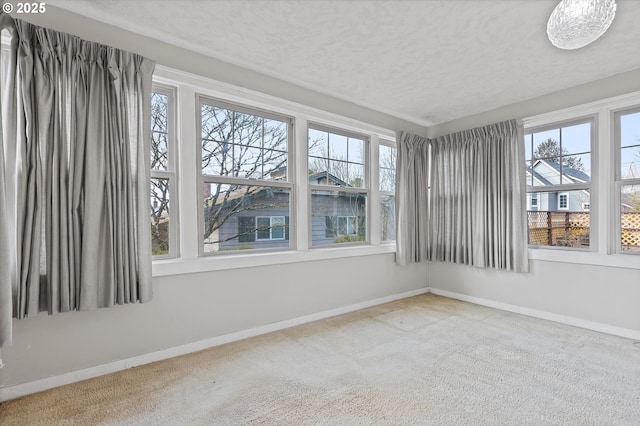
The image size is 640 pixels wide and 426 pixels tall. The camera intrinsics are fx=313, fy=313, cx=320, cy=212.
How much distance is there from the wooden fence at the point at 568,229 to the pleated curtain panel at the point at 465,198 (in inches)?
7.9

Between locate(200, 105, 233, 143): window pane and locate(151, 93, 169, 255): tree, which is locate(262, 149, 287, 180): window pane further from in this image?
locate(151, 93, 169, 255): tree

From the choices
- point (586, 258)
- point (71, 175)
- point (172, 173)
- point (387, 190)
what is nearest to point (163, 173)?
point (172, 173)

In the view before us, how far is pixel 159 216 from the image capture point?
102 inches

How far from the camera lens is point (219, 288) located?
9.09 ft

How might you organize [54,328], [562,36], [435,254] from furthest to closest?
[435,254] < [54,328] < [562,36]

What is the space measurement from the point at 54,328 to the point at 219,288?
3.67 ft

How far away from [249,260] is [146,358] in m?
1.09

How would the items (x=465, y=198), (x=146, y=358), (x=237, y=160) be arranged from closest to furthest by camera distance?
(x=146, y=358), (x=237, y=160), (x=465, y=198)

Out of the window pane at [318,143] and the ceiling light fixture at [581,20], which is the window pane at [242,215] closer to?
the window pane at [318,143]

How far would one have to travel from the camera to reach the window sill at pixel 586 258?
2.95 meters

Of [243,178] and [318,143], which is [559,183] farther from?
[243,178]

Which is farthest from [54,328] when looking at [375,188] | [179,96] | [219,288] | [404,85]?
[404,85]

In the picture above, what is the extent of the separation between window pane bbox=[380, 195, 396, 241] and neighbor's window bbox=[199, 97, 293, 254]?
1529 mm

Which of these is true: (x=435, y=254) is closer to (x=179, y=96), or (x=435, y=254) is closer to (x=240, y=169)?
(x=240, y=169)
